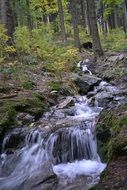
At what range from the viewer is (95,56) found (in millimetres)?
19781

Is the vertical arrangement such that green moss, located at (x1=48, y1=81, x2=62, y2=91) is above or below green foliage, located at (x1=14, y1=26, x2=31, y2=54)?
below

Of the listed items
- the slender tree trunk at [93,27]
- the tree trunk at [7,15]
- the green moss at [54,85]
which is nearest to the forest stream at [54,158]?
the green moss at [54,85]

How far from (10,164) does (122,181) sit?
354cm

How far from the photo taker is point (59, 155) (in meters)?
8.64

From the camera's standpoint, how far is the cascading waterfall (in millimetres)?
8008

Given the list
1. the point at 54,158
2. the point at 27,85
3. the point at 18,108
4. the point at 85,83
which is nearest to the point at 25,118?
the point at 18,108

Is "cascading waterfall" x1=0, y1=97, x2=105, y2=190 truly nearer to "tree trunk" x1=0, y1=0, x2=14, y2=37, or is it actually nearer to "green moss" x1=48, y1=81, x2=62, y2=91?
"green moss" x1=48, y1=81, x2=62, y2=91

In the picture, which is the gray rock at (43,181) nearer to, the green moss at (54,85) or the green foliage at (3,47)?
the green moss at (54,85)

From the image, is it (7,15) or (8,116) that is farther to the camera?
(7,15)

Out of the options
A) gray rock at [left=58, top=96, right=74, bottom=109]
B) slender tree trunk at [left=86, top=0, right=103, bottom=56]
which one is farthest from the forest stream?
slender tree trunk at [left=86, top=0, right=103, bottom=56]

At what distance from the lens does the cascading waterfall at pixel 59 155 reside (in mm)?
8008

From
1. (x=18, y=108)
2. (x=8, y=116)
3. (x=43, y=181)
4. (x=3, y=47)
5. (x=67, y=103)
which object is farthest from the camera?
(x=3, y=47)

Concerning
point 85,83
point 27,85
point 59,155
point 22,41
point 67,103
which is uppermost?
point 22,41

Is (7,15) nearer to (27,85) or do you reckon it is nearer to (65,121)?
(27,85)
